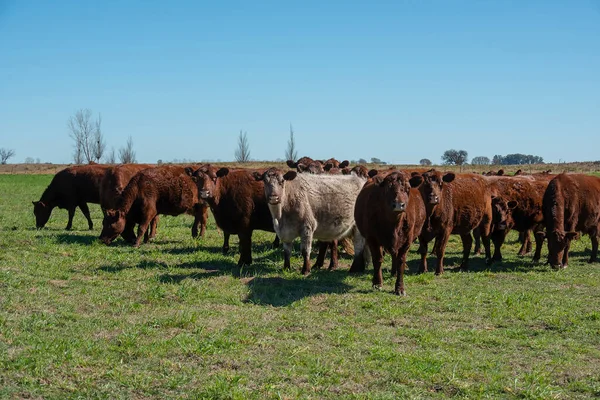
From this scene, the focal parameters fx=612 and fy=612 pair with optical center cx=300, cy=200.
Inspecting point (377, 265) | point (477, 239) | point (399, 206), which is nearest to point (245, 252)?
point (377, 265)

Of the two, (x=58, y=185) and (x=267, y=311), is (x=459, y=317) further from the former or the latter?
(x=58, y=185)

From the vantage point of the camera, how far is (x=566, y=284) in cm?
1158

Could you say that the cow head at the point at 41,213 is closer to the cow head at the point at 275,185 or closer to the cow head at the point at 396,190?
the cow head at the point at 275,185

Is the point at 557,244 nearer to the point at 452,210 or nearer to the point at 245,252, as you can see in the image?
the point at 452,210

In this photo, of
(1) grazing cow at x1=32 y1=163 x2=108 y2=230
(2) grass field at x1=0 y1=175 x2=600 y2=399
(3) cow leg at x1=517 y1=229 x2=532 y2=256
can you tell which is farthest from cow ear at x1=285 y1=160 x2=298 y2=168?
(3) cow leg at x1=517 y1=229 x2=532 y2=256

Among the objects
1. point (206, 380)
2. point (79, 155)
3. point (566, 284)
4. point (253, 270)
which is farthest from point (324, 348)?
point (79, 155)

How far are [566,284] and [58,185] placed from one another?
586 inches

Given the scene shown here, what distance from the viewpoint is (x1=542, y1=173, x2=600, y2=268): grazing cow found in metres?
13.4

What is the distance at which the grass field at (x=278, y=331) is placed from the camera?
600 centimetres

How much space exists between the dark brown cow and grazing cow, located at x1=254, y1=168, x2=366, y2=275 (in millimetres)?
875

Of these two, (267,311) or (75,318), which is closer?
(75,318)

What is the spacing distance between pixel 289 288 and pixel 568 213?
746cm

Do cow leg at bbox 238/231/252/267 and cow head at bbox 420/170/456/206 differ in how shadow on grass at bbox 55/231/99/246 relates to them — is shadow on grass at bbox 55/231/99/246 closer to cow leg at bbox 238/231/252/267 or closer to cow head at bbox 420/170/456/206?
cow leg at bbox 238/231/252/267

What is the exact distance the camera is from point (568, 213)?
1410cm
